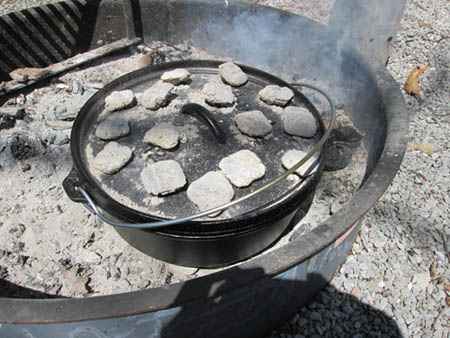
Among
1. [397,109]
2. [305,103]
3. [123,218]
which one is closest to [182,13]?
[305,103]

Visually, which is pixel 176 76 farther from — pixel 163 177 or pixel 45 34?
pixel 45 34

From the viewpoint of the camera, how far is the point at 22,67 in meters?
2.44

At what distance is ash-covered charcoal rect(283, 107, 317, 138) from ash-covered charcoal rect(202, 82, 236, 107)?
0.24m

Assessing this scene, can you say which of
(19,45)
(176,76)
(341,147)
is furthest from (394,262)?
(19,45)

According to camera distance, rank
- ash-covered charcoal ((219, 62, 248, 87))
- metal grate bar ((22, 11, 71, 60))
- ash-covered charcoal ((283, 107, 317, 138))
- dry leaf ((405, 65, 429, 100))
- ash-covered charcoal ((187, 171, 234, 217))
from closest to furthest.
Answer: ash-covered charcoal ((187, 171, 234, 217))
ash-covered charcoal ((283, 107, 317, 138))
ash-covered charcoal ((219, 62, 248, 87))
metal grate bar ((22, 11, 71, 60))
dry leaf ((405, 65, 429, 100))

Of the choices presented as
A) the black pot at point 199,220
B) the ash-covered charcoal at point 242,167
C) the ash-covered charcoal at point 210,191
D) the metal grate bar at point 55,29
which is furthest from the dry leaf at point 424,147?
the metal grate bar at point 55,29

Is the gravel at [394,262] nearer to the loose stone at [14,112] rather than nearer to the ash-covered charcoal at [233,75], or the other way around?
the loose stone at [14,112]

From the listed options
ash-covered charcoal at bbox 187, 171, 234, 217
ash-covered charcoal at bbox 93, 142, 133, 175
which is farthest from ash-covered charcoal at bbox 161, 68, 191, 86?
ash-covered charcoal at bbox 187, 171, 234, 217

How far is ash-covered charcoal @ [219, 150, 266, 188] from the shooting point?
3.83 ft

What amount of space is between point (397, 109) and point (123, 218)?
1.24 meters

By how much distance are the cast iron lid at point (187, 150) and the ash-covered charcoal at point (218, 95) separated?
25 millimetres

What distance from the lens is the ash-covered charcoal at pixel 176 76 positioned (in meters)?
1.53

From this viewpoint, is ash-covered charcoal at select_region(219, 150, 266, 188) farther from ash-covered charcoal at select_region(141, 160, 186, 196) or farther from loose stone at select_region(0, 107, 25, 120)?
loose stone at select_region(0, 107, 25, 120)

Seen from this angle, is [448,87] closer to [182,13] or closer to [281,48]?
[281,48]
